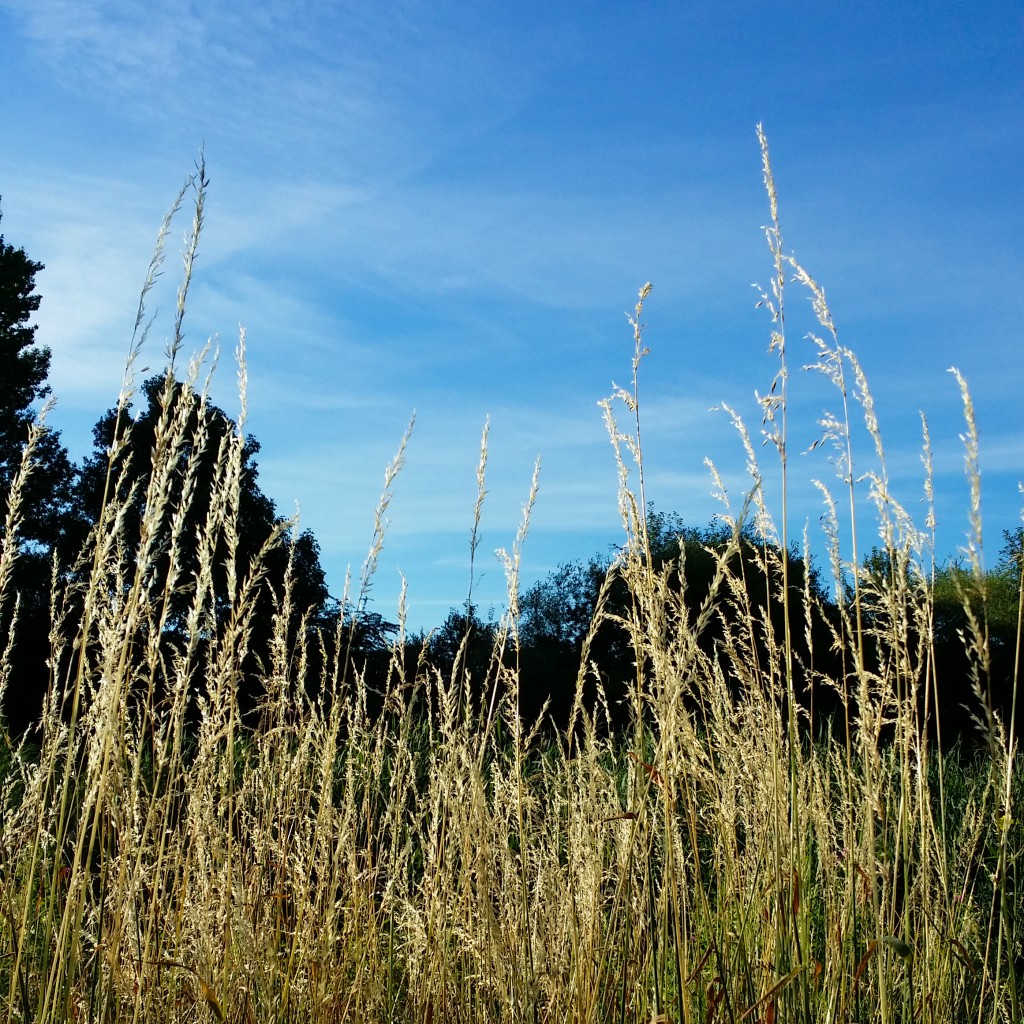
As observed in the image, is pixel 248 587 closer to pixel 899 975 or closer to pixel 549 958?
pixel 549 958

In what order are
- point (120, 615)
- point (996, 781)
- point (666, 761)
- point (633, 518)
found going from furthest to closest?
point (996, 781), point (120, 615), point (633, 518), point (666, 761)

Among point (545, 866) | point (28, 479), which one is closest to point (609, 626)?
point (28, 479)

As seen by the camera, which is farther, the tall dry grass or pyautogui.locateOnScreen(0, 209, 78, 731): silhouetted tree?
pyautogui.locateOnScreen(0, 209, 78, 731): silhouetted tree

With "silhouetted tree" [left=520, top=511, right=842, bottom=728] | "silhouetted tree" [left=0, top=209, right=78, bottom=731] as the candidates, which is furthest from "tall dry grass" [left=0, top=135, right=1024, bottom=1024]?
"silhouetted tree" [left=0, top=209, right=78, bottom=731]

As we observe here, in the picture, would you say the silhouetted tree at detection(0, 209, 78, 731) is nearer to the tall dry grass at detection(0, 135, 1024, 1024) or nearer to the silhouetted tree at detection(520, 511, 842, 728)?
the silhouetted tree at detection(520, 511, 842, 728)

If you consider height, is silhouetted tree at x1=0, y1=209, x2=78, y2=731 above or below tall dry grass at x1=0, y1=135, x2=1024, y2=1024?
above

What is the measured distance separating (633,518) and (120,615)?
1247 mm

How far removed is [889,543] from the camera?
236 cm

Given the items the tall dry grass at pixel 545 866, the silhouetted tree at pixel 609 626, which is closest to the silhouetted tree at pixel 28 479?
the silhouetted tree at pixel 609 626

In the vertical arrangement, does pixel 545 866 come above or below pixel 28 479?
below

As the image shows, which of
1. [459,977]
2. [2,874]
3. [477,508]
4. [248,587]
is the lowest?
[459,977]

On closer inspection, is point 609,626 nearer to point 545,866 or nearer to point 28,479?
point 28,479

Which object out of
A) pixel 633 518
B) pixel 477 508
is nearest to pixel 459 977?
pixel 477 508

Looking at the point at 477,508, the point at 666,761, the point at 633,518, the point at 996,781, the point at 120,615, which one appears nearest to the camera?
the point at 666,761
